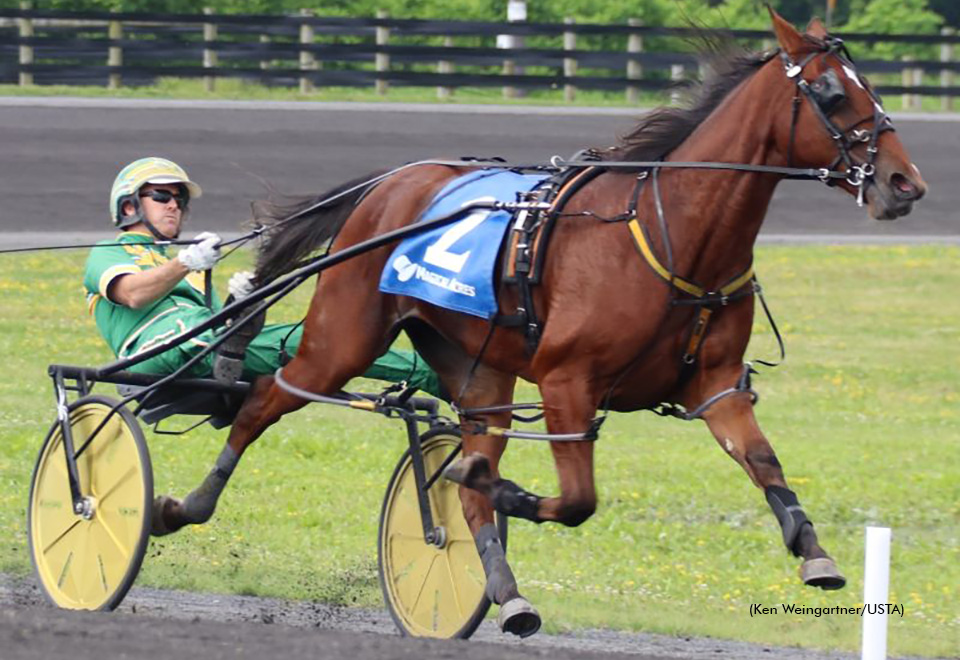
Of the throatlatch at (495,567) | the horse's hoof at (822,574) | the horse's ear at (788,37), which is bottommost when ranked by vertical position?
the throatlatch at (495,567)

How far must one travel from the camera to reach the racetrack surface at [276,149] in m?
15.7

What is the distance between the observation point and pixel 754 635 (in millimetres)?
6602

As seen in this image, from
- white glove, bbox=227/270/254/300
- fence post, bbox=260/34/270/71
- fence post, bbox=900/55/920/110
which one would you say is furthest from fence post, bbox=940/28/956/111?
white glove, bbox=227/270/254/300

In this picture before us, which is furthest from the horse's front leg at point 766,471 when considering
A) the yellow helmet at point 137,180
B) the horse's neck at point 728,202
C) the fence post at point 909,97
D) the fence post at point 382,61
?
the fence post at point 909,97

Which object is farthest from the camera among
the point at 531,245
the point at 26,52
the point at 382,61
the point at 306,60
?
the point at 382,61

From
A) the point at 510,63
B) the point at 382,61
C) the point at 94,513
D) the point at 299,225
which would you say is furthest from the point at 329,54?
the point at 94,513

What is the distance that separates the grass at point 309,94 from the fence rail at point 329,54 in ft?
0.42

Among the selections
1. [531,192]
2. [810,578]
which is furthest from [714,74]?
[810,578]

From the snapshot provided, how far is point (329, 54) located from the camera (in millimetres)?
20406

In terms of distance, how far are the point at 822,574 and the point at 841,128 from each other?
1.25m

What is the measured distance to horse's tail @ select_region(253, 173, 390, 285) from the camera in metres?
6.80

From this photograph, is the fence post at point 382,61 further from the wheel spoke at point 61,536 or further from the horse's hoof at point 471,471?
the horse's hoof at point 471,471

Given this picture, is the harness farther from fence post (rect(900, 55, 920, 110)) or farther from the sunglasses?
fence post (rect(900, 55, 920, 110))

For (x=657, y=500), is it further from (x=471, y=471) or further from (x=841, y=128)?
(x=841, y=128)
